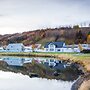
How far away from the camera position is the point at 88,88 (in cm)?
3136

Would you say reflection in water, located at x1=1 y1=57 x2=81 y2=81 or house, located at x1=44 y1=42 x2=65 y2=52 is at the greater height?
reflection in water, located at x1=1 y1=57 x2=81 y2=81

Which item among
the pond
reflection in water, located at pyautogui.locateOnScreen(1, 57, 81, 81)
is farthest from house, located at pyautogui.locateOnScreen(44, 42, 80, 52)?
the pond

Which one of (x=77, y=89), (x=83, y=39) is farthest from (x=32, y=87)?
(x=83, y=39)

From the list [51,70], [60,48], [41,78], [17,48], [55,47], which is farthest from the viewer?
[17,48]

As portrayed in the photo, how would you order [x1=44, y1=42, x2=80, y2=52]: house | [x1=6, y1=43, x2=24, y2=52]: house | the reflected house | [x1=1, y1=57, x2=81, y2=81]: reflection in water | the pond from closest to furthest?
the pond
[x1=1, y1=57, x2=81, y2=81]: reflection in water
the reflected house
[x1=44, y1=42, x2=80, y2=52]: house
[x1=6, y1=43, x2=24, y2=52]: house

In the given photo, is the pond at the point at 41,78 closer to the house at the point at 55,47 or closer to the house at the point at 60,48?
the house at the point at 60,48

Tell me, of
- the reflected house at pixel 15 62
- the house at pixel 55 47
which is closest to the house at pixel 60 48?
the house at pixel 55 47

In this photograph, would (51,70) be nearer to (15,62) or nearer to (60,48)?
(15,62)

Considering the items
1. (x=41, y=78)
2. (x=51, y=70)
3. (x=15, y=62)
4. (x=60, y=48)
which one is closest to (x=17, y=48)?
(x=60, y=48)

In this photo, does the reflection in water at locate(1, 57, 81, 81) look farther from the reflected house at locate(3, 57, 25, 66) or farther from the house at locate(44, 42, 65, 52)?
the house at locate(44, 42, 65, 52)

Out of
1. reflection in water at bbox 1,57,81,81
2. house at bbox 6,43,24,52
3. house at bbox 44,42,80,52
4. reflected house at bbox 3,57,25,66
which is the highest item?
reflection in water at bbox 1,57,81,81

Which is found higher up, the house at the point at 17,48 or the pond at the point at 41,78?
the pond at the point at 41,78

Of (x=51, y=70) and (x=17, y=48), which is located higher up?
(x=51, y=70)

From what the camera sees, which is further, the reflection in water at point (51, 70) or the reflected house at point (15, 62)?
the reflected house at point (15, 62)
